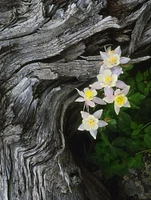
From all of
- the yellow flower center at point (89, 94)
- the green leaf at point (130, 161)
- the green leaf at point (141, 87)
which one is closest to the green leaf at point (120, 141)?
the green leaf at point (130, 161)

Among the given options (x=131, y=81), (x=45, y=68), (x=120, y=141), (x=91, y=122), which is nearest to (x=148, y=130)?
(x=120, y=141)

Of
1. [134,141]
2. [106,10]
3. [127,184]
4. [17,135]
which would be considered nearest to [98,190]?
[127,184]

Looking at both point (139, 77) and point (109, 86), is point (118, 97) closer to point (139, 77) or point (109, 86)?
point (109, 86)

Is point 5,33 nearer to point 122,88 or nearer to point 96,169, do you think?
point 122,88

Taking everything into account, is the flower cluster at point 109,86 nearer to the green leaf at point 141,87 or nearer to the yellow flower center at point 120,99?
the yellow flower center at point 120,99

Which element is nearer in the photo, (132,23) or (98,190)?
(132,23)
